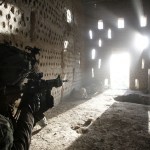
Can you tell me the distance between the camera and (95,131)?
4809mm

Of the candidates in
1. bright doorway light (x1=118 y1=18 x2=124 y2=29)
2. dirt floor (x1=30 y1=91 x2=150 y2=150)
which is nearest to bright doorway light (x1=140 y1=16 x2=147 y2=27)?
bright doorway light (x1=118 y1=18 x2=124 y2=29)

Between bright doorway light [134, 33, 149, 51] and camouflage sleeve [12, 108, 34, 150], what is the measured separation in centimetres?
1210

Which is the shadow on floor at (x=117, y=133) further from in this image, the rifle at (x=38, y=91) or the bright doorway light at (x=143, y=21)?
the bright doorway light at (x=143, y=21)

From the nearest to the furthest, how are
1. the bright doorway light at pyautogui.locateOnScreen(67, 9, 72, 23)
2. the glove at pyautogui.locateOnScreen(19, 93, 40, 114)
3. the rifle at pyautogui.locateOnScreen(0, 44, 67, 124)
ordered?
1. the rifle at pyautogui.locateOnScreen(0, 44, 67, 124)
2. the glove at pyautogui.locateOnScreen(19, 93, 40, 114)
3. the bright doorway light at pyautogui.locateOnScreen(67, 9, 72, 23)

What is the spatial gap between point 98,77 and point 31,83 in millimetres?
11933

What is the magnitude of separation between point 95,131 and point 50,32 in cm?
411

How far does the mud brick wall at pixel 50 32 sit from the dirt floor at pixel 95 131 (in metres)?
1.89

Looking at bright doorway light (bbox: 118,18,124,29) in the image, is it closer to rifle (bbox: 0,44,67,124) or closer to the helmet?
rifle (bbox: 0,44,67,124)

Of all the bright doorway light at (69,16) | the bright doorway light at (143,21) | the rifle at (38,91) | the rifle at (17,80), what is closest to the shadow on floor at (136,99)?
the bright doorway light at (69,16)

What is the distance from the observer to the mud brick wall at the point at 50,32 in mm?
4622

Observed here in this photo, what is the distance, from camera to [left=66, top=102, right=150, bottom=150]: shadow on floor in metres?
3.96

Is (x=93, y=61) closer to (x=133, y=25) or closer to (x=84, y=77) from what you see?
(x=84, y=77)

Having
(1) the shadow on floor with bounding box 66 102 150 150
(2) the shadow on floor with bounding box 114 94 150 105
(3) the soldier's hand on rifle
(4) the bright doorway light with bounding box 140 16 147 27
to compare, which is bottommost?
(1) the shadow on floor with bounding box 66 102 150 150

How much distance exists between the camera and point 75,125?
17.4ft
